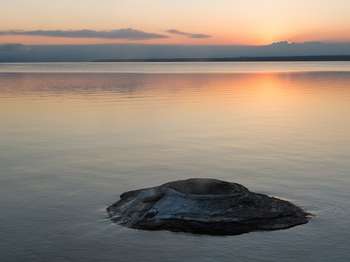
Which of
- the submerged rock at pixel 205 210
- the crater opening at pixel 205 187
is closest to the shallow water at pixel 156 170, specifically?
the submerged rock at pixel 205 210

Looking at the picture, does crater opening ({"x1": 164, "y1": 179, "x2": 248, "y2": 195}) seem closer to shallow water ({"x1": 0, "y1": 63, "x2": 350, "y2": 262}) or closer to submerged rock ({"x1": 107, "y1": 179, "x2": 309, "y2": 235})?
submerged rock ({"x1": 107, "y1": 179, "x2": 309, "y2": 235})

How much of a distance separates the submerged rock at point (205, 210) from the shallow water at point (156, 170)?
424mm

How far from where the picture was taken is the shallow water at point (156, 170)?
1223 centimetres

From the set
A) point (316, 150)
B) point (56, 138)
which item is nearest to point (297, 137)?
point (316, 150)

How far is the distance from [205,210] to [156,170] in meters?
6.56

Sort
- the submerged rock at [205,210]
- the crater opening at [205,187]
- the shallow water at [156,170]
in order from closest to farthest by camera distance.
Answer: the shallow water at [156,170]
the submerged rock at [205,210]
the crater opening at [205,187]

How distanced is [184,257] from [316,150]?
1373 cm

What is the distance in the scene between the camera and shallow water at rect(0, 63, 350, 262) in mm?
12227

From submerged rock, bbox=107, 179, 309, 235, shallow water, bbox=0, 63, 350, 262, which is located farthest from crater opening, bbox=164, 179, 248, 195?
shallow water, bbox=0, 63, 350, 262

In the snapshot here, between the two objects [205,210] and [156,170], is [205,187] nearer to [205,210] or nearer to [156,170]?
[205,210]

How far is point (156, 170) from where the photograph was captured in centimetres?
2017

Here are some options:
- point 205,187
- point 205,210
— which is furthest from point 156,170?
point 205,210

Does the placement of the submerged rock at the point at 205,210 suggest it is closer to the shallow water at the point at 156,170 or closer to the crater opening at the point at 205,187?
the crater opening at the point at 205,187

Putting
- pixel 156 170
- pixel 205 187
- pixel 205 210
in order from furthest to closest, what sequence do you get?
pixel 156 170 < pixel 205 187 < pixel 205 210
